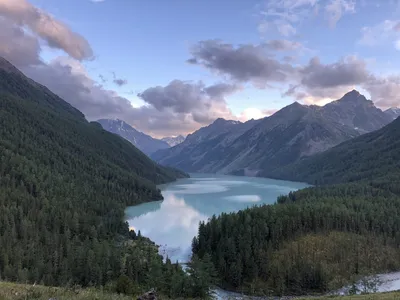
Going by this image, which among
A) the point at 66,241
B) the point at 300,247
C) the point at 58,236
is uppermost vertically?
the point at 300,247

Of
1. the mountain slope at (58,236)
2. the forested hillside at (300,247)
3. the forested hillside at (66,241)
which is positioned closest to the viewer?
the forested hillside at (66,241)

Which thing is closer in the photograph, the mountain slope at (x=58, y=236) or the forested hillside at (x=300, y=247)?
the mountain slope at (x=58, y=236)

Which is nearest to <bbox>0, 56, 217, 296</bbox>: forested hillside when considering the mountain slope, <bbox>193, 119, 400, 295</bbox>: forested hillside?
the mountain slope

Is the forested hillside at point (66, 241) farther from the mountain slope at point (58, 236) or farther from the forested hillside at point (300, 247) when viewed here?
the forested hillside at point (300, 247)

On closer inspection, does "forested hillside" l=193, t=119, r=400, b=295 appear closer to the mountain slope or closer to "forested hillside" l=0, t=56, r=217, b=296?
"forested hillside" l=0, t=56, r=217, b=296

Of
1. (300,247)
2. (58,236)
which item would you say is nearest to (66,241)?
(58,236)

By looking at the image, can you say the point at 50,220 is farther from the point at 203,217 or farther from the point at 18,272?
the point at 203,217

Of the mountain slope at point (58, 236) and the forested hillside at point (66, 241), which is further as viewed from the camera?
the mountain slope at point (58, 236)

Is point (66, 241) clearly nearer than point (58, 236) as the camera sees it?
Yes

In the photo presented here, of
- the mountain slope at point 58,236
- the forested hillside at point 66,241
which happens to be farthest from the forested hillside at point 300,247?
the mountain slope at point 58,236

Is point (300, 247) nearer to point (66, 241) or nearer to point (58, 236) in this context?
point (66, 241)

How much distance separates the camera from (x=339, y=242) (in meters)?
112

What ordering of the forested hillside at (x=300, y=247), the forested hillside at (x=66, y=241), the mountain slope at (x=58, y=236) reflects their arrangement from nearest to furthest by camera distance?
the forested hillside at (x=66, y=241) < the mountain slope at (x=58, y=236) < the forested hillside at (x=300, y=247)

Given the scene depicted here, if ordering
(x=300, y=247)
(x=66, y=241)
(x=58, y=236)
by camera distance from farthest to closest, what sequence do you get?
(x=58, y=236)
(x=66, y=241)
(x=300, y=247)
